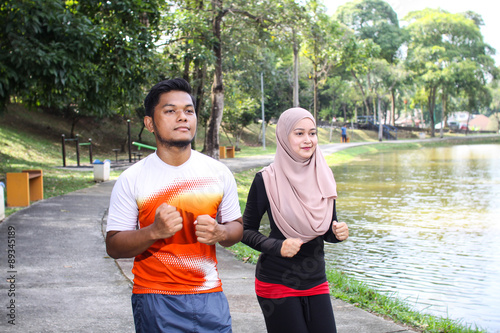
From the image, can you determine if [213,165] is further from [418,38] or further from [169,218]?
[418,38]

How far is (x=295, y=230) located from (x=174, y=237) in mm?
957

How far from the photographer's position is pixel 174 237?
2461 millimetres

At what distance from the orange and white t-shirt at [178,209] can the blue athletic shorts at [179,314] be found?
0.04m

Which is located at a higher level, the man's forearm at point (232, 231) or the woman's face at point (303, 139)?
the woman's face at point (303, 139)

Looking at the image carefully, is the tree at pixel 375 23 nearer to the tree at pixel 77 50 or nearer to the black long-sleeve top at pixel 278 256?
the tree at pixel 77 50

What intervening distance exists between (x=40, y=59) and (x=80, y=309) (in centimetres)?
737

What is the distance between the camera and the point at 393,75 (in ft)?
162

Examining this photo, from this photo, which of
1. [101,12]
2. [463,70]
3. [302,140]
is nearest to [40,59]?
[101,12]

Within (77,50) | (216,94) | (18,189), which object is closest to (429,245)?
(18,189)

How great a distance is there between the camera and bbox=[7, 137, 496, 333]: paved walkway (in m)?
4.60

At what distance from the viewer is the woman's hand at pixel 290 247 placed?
299cm

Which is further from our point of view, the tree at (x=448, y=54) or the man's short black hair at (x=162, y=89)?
the tree at (x=448, y=54)

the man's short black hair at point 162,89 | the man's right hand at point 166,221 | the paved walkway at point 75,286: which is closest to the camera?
the man's right hand at point 166,221

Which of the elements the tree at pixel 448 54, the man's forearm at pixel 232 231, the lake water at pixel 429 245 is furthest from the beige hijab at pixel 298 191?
the tree at pixel 448 54
